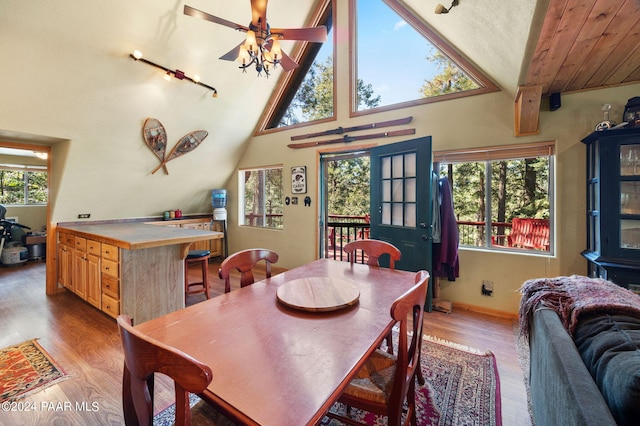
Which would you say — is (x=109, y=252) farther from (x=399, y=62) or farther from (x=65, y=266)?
(x=399, y=62)

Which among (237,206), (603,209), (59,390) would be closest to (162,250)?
(59,390)

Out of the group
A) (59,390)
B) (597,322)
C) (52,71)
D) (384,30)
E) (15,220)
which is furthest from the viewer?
(15,220)

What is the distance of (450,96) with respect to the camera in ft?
10.5

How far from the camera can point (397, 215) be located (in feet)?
11.1

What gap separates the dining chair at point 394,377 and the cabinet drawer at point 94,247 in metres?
2.94

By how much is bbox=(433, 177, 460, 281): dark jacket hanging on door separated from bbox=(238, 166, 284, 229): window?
327 cm

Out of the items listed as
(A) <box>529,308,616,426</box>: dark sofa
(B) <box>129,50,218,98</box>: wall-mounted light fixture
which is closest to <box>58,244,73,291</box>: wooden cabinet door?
(B) <box>129,50,218,98</box>: wall-mounted light fixture

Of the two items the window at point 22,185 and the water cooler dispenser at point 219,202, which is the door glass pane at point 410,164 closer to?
the water cooler dispenser at point 219,202

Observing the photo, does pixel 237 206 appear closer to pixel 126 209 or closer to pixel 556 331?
pixel 126 209

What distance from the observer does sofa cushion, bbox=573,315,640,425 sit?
0.67 m

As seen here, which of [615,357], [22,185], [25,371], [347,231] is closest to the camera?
[615,357]

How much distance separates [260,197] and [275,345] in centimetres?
478

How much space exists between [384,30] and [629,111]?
2917 millimetres

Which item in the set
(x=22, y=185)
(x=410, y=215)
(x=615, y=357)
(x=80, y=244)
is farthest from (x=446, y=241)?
(x=22, y=185)
